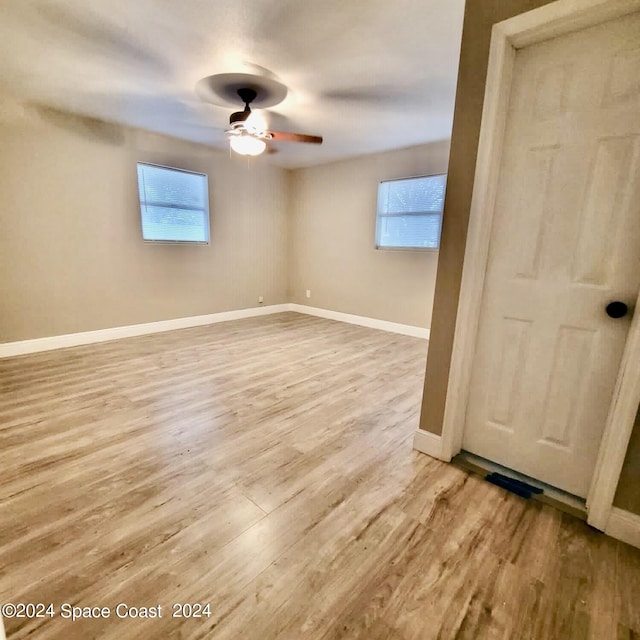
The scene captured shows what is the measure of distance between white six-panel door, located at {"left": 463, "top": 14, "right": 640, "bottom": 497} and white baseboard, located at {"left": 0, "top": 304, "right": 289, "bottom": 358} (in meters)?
4.25

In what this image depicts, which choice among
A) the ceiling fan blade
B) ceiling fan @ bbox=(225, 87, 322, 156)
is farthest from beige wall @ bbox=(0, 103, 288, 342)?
the ceiling fan blade

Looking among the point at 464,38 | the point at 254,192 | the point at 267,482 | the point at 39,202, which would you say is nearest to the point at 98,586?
the point at 267,482

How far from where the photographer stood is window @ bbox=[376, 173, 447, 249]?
441 centimetres

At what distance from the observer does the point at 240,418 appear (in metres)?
2.35

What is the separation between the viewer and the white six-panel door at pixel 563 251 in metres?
1.38

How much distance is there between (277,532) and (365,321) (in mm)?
4132

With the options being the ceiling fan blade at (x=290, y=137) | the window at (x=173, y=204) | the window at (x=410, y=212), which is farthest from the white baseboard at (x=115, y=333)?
the ceiling fan blade at (x=290, y=137)

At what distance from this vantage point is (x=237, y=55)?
2404 mm

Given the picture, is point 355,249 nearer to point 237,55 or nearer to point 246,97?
point 246,97

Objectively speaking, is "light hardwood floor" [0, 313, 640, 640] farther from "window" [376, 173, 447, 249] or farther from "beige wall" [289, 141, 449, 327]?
"window" [376, 173, 447, 249]

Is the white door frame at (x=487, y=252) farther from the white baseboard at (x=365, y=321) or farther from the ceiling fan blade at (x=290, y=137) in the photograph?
the white baseboard at (x=365, y=321)

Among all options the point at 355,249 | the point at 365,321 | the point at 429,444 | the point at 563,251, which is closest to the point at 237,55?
the point at 563,251

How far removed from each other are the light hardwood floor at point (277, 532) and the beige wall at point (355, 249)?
2552 millimetres

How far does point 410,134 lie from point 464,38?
2.57 metres
